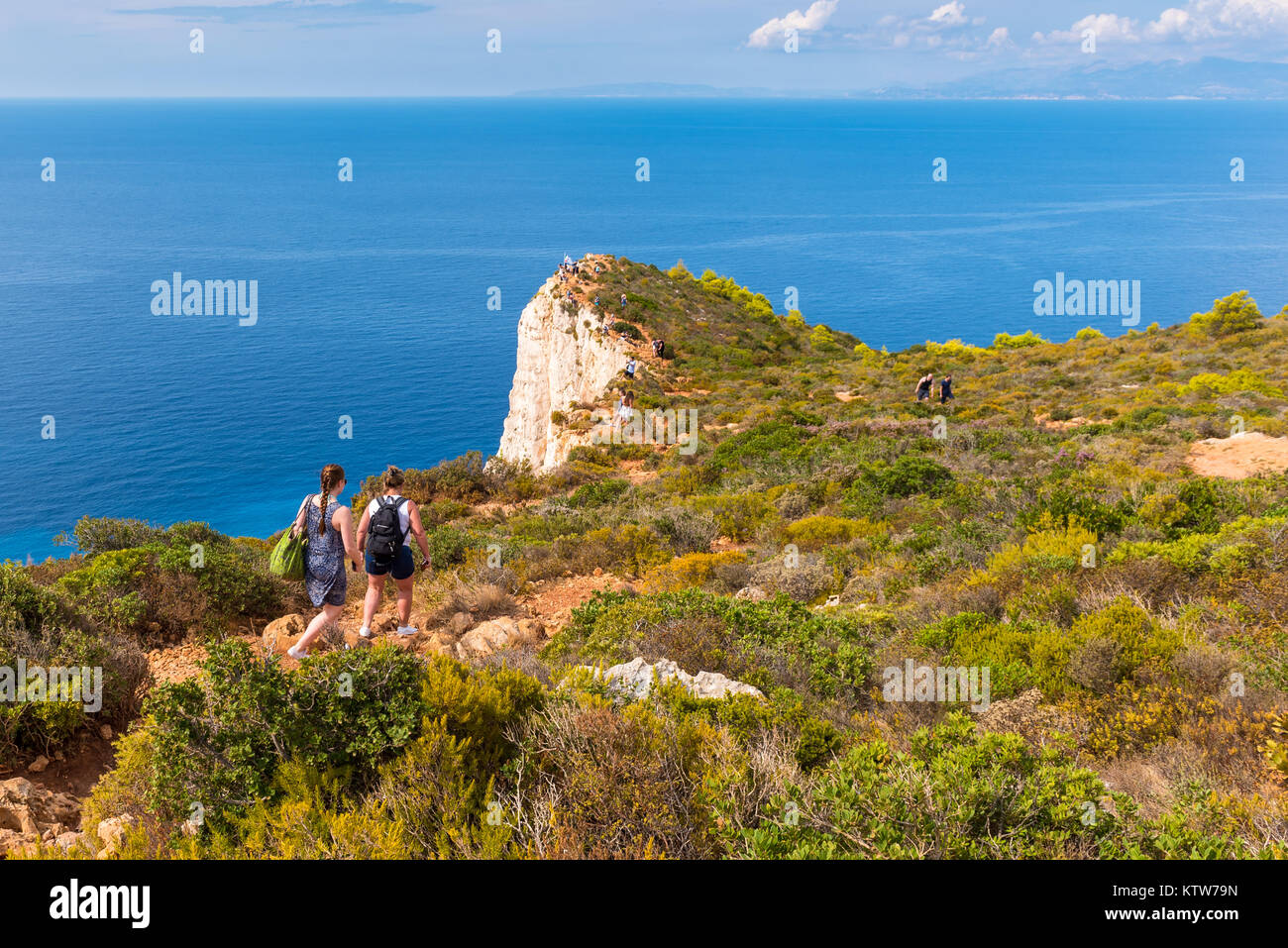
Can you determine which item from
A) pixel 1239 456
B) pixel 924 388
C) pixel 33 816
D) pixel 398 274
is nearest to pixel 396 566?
pixel 33 816

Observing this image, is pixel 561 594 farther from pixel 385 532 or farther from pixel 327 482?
pixel 327 482

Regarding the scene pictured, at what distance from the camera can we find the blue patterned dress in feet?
22.8

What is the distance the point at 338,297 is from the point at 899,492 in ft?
275

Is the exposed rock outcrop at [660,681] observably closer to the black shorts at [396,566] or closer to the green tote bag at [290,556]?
the black shorts at [396,566]

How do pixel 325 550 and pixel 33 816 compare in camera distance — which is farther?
pixel 325 550

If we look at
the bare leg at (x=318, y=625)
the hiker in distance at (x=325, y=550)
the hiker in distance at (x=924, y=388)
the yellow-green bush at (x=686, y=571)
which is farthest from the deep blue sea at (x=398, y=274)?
the bare leg at (x=318, y=625)

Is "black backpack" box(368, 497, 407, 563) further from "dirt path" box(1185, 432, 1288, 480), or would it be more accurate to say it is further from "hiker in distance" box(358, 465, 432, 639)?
"dirt path" box(1185, 432, 1288, 480)

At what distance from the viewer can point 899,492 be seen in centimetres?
1318

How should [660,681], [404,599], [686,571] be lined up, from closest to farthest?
1. [660,681]
2. [404,599]
3. [686,571]

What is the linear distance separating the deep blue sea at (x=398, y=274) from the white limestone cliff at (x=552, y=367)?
14.9 m

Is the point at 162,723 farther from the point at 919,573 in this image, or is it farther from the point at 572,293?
the point at 572,293

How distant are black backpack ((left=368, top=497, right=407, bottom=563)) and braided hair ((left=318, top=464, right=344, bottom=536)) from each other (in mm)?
594

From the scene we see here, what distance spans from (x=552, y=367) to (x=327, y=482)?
98.7 feet

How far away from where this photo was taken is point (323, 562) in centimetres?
696
